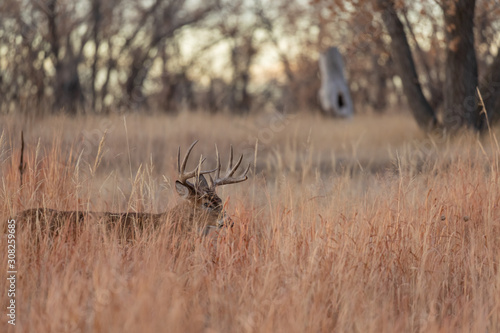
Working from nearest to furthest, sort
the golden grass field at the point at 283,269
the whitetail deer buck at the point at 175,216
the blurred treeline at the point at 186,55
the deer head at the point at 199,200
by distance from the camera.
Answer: the golden grass field at the point at 283,269 < the whitetail deer buck at the point at 175,216 < the deer head at the point at 199,200 < the blurred treeline at the point at 186,55

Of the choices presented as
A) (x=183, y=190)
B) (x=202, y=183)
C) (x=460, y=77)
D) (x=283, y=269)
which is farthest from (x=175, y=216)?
(x=460, y=77)

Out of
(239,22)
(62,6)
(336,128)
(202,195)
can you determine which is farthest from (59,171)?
(239,22)

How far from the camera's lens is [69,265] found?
344 centimetres

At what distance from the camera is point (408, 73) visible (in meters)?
10.7

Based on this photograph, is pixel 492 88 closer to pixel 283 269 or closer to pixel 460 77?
pixel 460 77

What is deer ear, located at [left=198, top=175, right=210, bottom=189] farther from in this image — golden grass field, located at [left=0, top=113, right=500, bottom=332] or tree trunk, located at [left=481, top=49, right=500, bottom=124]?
tree trunk, located at [left=481, top=49, right=500, bottom=124]

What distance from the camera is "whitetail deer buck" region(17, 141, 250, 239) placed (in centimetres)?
418

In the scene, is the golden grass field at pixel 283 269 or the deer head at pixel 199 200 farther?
the deer head at pixel 199 200

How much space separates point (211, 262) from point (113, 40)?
47.8ft

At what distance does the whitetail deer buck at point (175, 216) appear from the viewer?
13.7 feet

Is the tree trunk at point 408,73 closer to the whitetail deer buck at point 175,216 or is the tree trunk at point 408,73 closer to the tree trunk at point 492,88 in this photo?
the tree trunk at point 492,88

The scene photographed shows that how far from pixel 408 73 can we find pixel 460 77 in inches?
42.3

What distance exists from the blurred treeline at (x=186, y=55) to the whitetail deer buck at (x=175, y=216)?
23.1ft

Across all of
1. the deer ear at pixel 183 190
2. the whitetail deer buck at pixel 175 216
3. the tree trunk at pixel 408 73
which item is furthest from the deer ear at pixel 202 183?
the tree trunk at pixel 408 73
